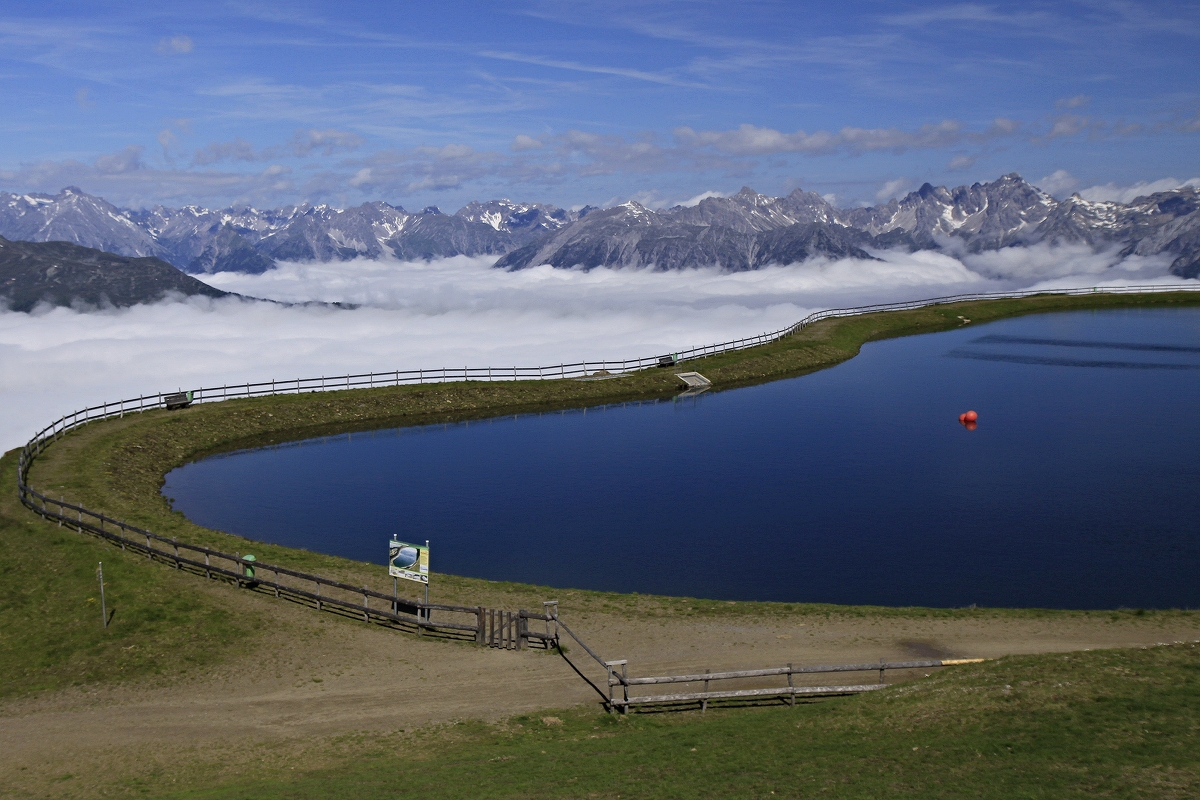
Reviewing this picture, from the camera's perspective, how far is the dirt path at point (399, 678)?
34.1 m

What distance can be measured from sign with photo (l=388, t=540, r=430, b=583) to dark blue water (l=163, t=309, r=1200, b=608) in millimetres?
6481

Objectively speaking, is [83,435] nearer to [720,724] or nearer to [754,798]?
[720,724]

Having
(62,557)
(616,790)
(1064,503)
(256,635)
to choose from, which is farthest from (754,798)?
(1064,503)

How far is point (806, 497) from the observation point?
69.4 metres

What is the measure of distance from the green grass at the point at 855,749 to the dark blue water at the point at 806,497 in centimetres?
1635

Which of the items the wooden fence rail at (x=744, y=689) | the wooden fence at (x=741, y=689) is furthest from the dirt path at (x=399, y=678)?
the wooden fence rail at (x=744, y=689)

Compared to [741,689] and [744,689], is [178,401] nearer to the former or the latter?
[741,689]

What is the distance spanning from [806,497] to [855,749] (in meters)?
40.5

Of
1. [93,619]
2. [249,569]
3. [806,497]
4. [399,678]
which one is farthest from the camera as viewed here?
[806,497]

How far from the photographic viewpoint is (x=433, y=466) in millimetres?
84125

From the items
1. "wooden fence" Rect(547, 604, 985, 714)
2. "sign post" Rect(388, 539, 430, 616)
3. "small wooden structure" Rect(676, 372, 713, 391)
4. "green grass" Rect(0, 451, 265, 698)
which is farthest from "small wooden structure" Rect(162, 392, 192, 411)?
"wooden fence" Rect(547, 604, 985, 714)

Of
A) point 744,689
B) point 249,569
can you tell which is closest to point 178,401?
point 249,569

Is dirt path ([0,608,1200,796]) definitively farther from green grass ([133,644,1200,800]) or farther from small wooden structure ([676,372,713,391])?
small wooden structure ([676,372,713,391])

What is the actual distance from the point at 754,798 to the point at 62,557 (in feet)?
142
